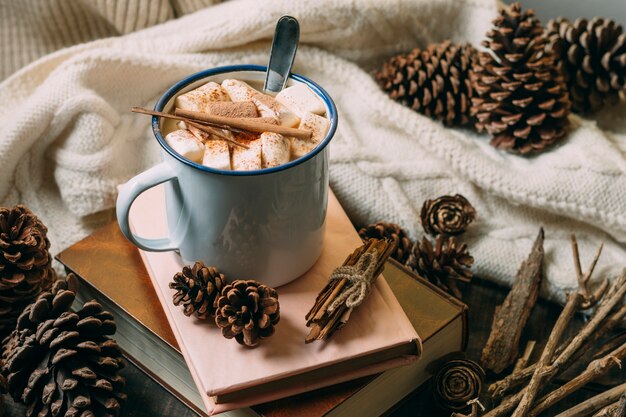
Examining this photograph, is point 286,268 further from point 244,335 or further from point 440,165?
point 440,165

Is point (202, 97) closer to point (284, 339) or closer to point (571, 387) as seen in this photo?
point (284, 339)

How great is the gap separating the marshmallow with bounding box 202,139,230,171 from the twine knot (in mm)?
180

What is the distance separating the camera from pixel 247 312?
677 millimetres

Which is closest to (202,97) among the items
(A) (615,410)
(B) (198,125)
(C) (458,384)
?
(B) (198,125)

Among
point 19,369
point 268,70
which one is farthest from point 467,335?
point 19,369

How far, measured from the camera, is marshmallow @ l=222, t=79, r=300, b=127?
703mm

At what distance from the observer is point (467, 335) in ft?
2.69

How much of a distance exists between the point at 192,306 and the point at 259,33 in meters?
0.51

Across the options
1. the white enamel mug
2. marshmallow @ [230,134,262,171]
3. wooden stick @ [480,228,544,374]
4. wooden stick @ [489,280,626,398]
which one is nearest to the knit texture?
the white enamel mug

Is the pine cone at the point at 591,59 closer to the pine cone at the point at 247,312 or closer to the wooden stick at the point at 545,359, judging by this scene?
the wooden stick at the point at 545,359

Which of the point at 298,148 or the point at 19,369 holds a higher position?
the point at 298,148

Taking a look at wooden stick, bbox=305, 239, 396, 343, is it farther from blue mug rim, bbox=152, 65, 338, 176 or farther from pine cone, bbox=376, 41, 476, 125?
pine cone, bbox=376, 41, 476, 125

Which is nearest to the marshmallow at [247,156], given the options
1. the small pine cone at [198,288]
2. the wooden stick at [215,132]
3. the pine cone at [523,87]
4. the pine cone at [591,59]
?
the wooden stick at [215,132]

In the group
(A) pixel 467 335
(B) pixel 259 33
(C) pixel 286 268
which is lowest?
(A) pixel 467 335
